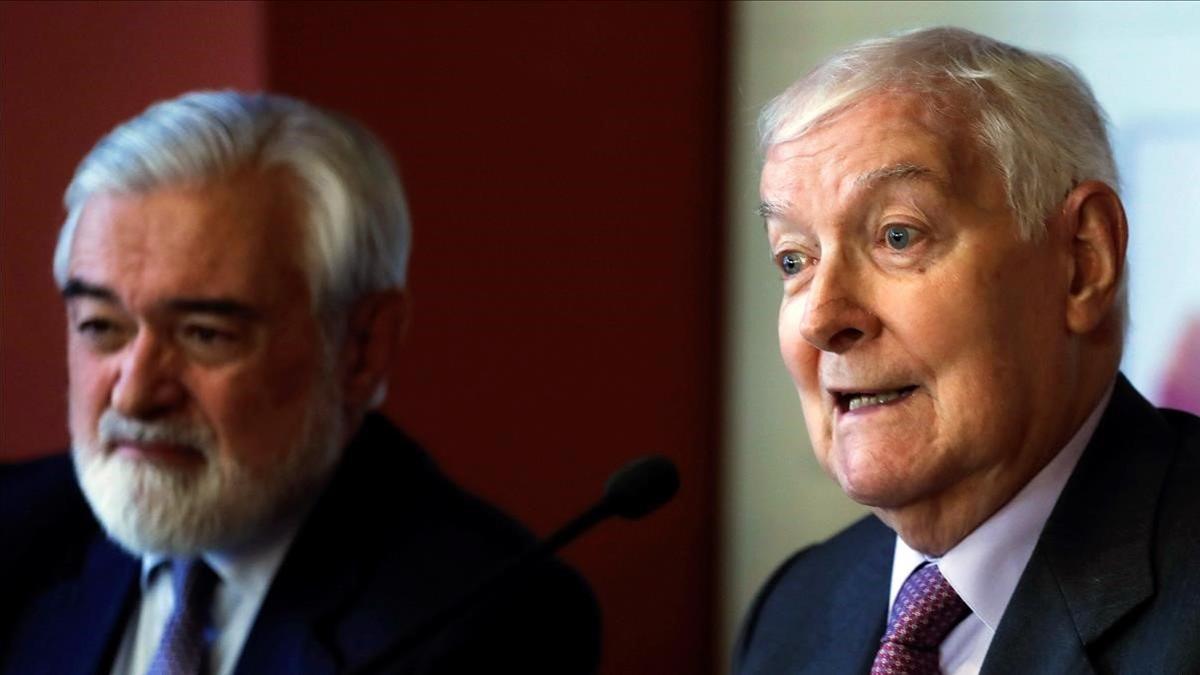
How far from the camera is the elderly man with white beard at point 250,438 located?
2.04m

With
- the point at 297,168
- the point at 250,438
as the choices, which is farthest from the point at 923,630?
the point at 297,168

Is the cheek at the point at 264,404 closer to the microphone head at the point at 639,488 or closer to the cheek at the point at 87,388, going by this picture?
the cheek at the point at 87,388

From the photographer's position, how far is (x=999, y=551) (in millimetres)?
1584

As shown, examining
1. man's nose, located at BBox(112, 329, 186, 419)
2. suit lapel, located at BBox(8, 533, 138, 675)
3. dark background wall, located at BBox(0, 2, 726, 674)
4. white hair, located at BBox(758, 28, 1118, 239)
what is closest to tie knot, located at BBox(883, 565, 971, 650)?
white hair, located at BBox(758, 28, 1118, 239)

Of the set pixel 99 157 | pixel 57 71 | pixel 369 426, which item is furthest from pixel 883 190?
pixel 57 71

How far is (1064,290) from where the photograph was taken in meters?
1.57

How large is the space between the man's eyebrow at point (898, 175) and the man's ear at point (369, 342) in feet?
2.72

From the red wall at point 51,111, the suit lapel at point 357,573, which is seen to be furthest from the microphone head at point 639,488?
the red wall at point 51,111

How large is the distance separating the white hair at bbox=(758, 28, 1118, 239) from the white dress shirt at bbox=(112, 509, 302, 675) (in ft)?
2.97

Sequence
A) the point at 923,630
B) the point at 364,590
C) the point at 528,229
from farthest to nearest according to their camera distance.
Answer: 1. the point at 528,229
2. the point at 364,590
3. the point at 923,630

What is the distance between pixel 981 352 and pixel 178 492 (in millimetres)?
1028

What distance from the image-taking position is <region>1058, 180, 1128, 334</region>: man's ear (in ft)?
5.11

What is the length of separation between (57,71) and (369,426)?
89 cm

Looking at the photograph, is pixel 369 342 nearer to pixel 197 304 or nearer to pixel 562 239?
pixel 197 304
